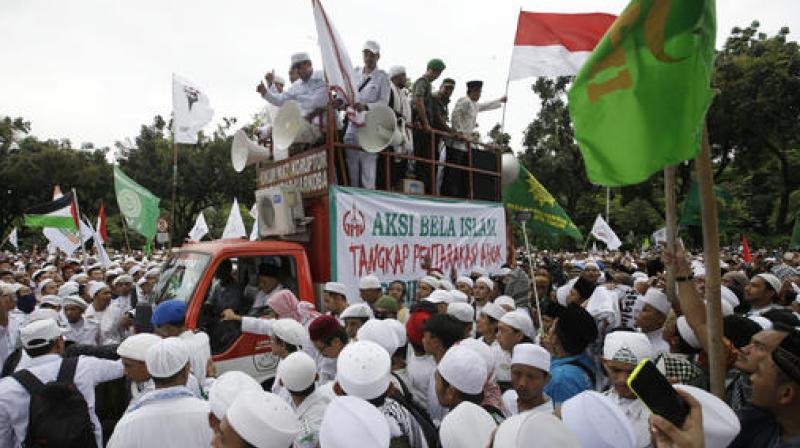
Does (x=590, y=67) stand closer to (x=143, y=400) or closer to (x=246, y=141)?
(x=143, y=400)

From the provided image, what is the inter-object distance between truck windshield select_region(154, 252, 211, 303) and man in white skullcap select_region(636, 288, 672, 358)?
369 centimetres

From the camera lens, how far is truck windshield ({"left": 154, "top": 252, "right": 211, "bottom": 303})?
469cm

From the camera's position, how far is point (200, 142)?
90.1 ft

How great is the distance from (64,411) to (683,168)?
25530 millimetres

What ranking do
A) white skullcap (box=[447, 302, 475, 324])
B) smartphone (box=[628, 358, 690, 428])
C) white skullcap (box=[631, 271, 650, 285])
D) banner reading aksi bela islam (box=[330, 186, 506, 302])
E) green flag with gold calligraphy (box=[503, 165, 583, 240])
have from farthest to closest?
green flag with gold calligraphy (box=[503, 165, 583, 240]), white skullcap (box=[631, 271, 650, 285]), banner reading aksi bela islam (box=[330, 186, 506, 302]), white skullcap (box=[447, 302, 475, 324]), smartphone (box=[628, 358, 690, 428])

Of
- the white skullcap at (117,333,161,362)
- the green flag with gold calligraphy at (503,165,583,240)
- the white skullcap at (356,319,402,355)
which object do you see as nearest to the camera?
the white skullcap at (117,333,161,362)

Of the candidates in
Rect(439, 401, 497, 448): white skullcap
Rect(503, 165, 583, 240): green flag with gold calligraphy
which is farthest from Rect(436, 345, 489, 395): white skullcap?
Rect(503, 165, 583, 240): green flag with gold calligraphy

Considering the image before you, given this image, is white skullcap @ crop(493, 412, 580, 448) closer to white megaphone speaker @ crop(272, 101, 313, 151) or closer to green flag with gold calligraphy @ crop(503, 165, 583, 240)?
white megaphone speaker @ crop(272, 101, 313, 151)

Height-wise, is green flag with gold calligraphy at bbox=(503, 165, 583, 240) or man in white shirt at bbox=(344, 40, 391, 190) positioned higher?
man in white shirt at bbox=(344, 40, 391, 190)

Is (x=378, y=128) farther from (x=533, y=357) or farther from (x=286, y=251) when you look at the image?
(x=533, y=357)

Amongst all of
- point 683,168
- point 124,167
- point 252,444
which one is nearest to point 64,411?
point 252,444

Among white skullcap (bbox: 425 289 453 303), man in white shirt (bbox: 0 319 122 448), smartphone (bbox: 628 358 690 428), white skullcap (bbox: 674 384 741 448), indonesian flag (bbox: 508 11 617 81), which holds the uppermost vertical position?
indonesian flag (bbox: 508 11 617 81)

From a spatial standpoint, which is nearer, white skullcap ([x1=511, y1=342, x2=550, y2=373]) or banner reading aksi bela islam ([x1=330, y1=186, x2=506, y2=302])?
white skullcap ([x1=511, y1=342, x2=550, y2=373])

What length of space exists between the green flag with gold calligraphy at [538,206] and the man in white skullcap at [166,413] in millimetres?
6089
